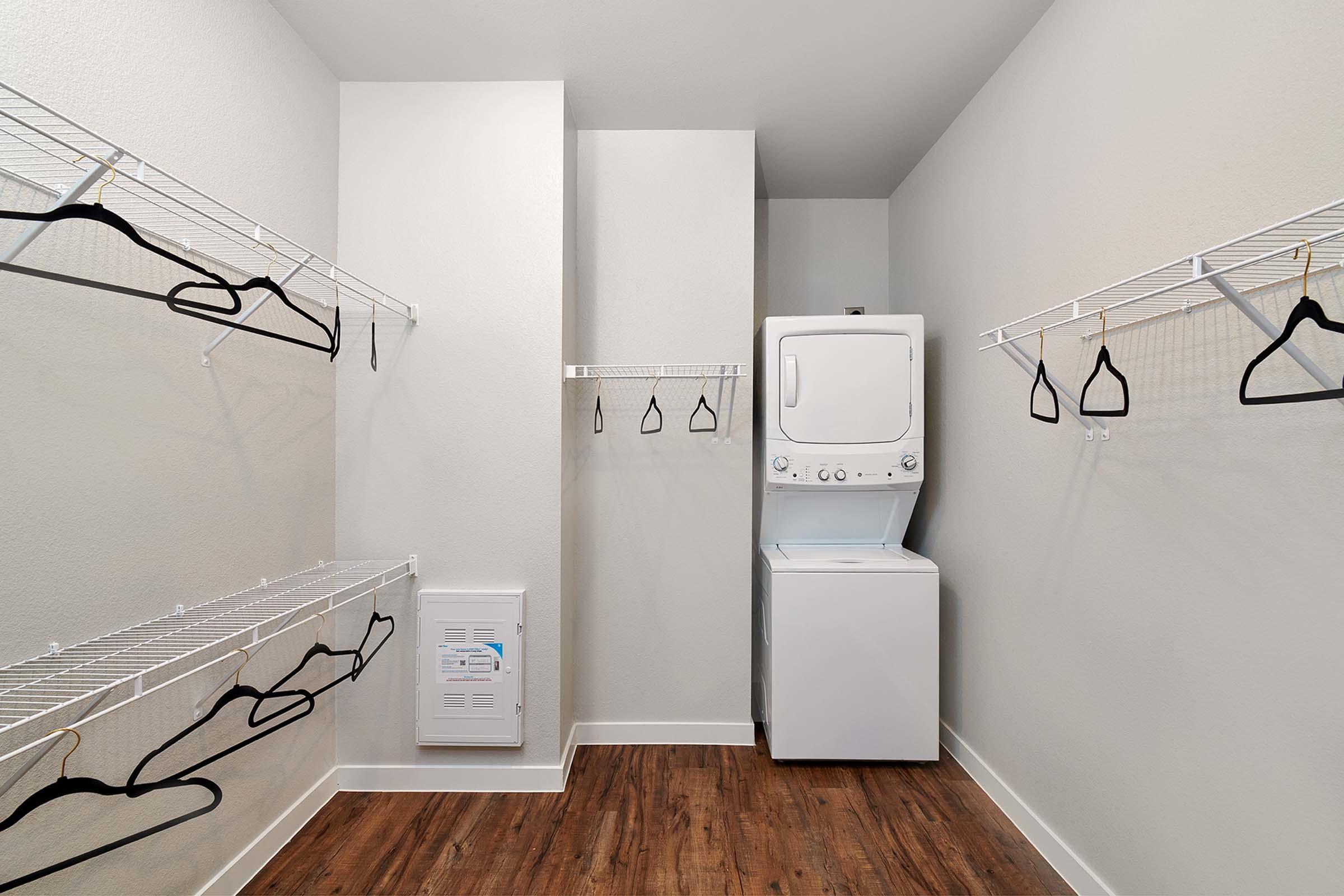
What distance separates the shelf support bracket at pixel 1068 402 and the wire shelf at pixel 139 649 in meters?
1.97

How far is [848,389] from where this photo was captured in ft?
8.52

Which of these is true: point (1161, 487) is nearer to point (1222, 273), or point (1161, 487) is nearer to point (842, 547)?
point (1222, 273)

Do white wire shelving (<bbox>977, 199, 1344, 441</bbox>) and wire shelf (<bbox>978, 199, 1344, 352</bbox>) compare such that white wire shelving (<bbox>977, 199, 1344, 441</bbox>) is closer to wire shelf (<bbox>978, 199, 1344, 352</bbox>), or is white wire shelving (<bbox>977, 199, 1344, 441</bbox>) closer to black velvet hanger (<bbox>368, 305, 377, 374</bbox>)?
wire shelf (<bbox>978, 199, 1344, 352</bbox>)

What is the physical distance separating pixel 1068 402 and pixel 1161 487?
0.30 metres

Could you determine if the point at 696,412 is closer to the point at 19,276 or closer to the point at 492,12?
the point at 492,12

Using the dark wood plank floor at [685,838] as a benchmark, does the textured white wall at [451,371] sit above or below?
above

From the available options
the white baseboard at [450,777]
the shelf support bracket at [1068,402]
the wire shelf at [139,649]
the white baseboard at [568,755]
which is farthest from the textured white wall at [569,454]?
the shelf support bracket at [1068,402]

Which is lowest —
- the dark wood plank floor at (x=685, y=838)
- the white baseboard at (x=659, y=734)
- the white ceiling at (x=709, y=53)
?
the dark wood plank floor at (x=685, y=838)

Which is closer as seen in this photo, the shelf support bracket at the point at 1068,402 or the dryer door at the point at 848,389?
the shelf support bracket at the point at 1068,402

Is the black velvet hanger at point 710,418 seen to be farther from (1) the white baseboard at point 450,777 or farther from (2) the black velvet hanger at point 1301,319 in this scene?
(2) the black velvet hanger at point 1301,319

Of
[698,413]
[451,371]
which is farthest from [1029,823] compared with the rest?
[451,371]

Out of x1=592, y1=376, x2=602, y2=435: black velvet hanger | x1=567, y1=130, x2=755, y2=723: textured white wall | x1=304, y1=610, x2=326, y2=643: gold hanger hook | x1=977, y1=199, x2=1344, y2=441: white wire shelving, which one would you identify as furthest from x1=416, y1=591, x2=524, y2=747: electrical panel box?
x1=977, y1=199, x2=1344, y2=441: white wire shelving

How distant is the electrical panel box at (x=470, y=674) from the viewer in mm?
2293

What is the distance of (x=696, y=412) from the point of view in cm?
269
